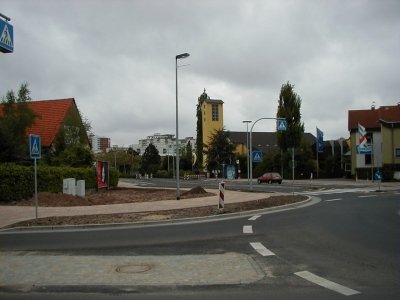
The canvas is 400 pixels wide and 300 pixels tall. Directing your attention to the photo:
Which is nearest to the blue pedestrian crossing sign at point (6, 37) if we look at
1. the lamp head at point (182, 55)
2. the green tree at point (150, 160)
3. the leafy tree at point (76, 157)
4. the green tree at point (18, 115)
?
the lamp head at point (182, 55)

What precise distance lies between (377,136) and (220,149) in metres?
32.4

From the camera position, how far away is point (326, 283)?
7.24 m

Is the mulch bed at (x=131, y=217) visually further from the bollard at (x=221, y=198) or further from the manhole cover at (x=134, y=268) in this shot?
the manhole cover at (x=134, y=268)

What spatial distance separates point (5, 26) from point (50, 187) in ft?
A: 66.7

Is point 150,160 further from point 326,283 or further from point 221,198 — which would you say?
point 326,283

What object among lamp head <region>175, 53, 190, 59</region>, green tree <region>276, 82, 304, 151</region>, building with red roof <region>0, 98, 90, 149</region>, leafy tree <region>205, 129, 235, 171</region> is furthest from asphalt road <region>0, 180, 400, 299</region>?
leafy tree <region>205, 129, 235, 171</region>

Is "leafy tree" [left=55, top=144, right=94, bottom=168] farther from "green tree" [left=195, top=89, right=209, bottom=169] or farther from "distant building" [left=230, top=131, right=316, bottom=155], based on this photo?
"distant building" [left=230, top=131, right=316, bottom=155]

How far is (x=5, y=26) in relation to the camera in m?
9.84

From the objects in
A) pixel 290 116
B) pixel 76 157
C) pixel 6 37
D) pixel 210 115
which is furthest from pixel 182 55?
pixel 210 115

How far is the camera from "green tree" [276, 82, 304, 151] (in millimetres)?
69062

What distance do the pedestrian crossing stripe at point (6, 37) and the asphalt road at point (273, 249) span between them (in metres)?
4.32

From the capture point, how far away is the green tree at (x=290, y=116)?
227 feet

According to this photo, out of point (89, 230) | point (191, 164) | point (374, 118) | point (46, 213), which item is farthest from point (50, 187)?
point (191, 164)

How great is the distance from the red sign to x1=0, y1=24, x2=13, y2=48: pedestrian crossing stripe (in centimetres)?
2923
